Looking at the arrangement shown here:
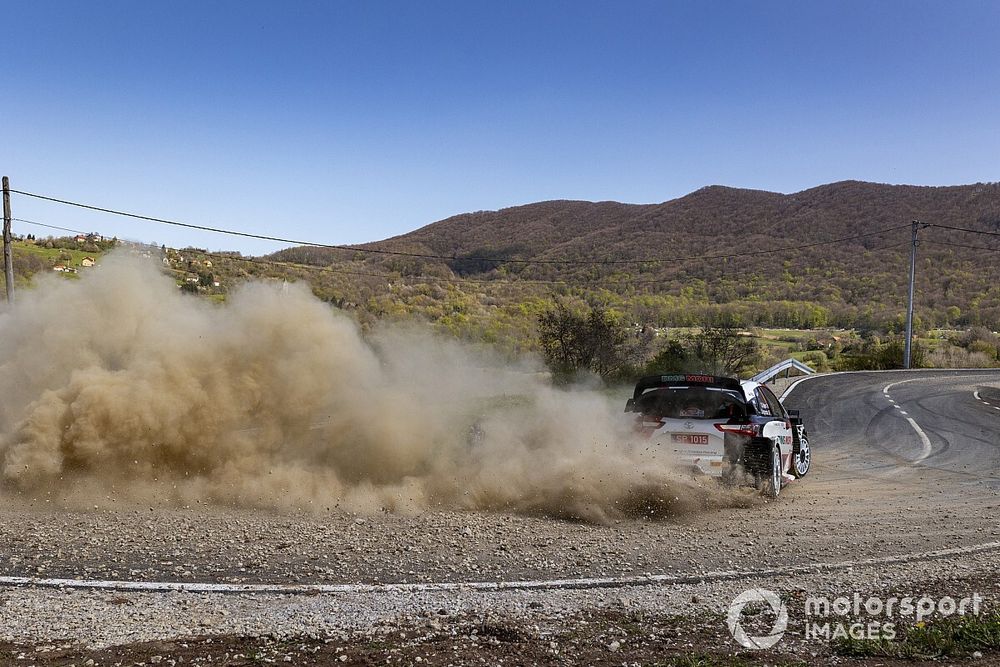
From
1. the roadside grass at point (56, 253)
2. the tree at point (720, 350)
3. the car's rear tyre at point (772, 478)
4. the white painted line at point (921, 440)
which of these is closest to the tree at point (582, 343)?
the tree at point (720, 350)

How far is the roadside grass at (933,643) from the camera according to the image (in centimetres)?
480

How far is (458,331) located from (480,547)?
23407 millimetres

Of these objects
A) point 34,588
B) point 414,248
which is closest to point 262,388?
point 34,588

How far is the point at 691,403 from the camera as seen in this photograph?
10.4m

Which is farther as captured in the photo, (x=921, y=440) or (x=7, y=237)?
(x=7, y=237)

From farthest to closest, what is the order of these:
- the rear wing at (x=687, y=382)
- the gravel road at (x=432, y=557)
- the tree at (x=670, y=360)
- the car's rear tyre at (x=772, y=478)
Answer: the tree at (x=670, y=360), the rear wing at (x=687, y=382), the car's rear tyre at (x=772, y=478), the gravel road at (x=432, y=557)

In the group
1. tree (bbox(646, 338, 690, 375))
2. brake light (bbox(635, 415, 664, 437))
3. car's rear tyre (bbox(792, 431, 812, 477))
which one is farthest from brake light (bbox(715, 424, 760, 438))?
tree (bbox(646, 338, 690, 375))

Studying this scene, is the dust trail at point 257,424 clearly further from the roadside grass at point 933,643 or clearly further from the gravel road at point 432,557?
the roadside grass at point 933,643

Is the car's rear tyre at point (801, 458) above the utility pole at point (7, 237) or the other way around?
the other way around

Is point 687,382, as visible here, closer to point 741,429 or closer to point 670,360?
point 741,429

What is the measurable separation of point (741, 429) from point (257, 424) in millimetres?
6839

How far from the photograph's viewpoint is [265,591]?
248 inches

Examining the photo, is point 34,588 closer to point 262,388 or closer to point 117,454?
point 117,454

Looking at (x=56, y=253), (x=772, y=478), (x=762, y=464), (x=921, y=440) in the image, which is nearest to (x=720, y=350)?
(x=921, y=440)
